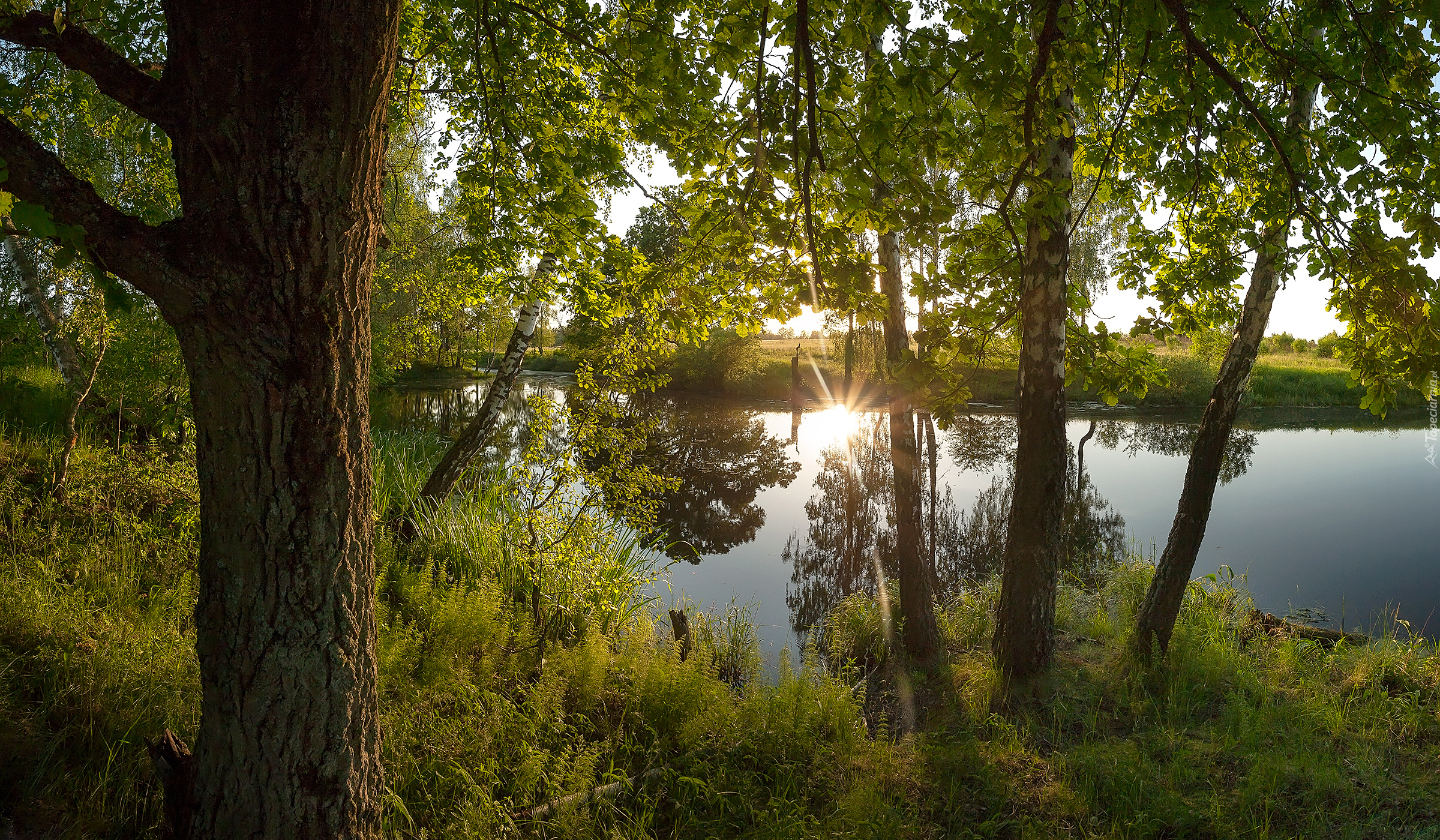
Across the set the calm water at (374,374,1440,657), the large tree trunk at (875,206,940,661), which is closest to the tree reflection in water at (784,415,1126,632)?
the calm water at (374,374,1440,657)

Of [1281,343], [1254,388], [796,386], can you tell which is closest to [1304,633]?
[796,386]

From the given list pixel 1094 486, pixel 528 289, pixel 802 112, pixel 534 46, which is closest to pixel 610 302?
pixel 528 289

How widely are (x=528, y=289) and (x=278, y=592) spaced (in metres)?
3.99

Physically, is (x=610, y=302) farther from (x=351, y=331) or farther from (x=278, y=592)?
(x=278, y=592)

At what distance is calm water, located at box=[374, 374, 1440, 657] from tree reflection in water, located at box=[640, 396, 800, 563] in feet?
0.18

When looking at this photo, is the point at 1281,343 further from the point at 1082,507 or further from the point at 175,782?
the point at 175,782

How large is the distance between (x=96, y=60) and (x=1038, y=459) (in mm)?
4871

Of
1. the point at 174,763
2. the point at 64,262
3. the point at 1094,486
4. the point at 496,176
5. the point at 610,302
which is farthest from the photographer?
the point at 1094,486

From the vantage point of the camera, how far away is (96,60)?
1.75 metres

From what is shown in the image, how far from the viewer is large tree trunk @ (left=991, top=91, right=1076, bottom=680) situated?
431cm

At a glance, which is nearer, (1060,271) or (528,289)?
(1060,271)

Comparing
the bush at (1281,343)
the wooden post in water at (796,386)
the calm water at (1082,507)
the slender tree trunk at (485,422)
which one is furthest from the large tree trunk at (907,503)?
the bush at (1281,343)

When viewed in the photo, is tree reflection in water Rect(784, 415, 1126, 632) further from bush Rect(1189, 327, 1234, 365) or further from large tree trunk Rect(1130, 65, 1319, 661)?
bush Rect(1189, 327, 1234, 365)

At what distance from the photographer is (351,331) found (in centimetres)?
197
